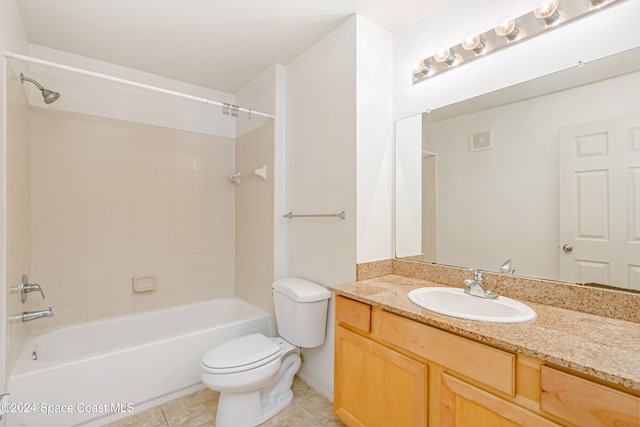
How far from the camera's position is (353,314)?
1460 mm

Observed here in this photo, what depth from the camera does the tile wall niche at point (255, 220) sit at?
2424mm

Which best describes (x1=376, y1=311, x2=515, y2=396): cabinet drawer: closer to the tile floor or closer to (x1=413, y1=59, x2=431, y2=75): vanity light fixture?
the tile floor

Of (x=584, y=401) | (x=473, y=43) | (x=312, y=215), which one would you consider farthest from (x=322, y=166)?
(x=584, y=401)

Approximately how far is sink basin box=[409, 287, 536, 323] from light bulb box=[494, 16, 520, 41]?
1.24 m

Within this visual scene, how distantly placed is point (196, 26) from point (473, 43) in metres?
1.65

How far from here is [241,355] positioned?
1.68 metres

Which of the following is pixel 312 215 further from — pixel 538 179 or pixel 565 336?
pixel 565 336

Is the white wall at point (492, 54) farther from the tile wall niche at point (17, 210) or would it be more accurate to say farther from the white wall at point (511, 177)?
the tile wall niche at point (17, 210)

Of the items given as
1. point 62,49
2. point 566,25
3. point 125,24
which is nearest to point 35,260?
point 62,49

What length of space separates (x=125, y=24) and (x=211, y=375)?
219 cm

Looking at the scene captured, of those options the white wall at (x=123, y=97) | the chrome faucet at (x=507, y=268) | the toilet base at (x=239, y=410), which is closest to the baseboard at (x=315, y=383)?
the toilet base at (x=239, y=410)

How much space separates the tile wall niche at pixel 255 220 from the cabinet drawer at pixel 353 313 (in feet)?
3.12

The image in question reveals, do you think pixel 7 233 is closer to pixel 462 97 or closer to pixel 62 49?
pixel 62 49

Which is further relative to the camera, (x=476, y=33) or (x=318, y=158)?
(x=318, y=158)
